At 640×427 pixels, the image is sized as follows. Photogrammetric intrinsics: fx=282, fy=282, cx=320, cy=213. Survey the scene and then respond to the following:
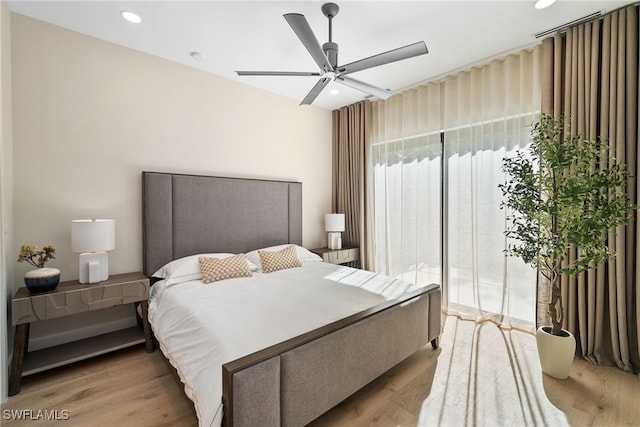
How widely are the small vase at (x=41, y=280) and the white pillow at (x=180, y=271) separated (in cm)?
76

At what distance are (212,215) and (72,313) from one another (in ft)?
4.82

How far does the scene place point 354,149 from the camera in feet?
14.3

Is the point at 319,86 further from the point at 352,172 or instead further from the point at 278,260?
the point at 352,172

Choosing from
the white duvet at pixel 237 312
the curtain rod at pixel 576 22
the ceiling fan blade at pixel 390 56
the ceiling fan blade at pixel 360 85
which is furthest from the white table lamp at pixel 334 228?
the curtain rod at pixel 576 22

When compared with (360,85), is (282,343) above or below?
below

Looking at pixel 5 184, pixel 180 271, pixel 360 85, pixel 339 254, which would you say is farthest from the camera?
pixel 339 254

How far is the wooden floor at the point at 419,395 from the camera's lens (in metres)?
1.73

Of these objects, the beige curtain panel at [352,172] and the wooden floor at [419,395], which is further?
the beige curtain panel at [352,172]

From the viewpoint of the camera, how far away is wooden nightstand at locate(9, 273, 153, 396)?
1981 mm

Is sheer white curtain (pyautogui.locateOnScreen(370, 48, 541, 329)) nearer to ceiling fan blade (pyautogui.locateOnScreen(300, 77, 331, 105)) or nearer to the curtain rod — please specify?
the curtain rod

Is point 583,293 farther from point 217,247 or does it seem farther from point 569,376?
point 217,247

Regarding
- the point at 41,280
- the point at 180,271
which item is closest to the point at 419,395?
the point at 180,271

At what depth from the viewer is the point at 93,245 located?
229cm

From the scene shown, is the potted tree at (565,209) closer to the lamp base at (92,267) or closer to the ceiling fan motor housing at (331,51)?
the ceiling fan motor housing at (331,51)
